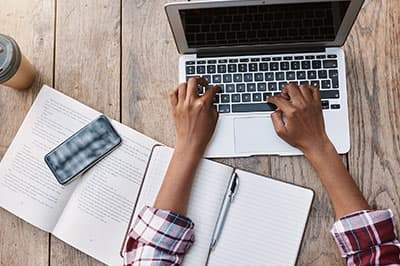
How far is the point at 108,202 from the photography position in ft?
2.74

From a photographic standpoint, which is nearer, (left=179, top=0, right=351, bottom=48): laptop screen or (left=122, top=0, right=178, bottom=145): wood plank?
(left=179, top=0, right=351, bottom=48): laptop screen

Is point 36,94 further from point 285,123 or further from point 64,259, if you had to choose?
point 285,123

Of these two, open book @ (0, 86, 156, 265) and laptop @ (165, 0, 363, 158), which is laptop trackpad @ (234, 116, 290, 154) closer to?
laptop @ (165, 0, 363, 158)

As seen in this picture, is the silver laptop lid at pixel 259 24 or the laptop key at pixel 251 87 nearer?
the silver laptop lid at pixel 259 24

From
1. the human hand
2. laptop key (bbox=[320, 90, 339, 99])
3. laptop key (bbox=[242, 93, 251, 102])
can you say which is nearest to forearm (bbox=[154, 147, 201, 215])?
the human hand

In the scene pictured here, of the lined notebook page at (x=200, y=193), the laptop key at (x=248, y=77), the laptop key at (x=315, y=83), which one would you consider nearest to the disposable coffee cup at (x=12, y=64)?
the lined notebook page at (x=200, y=193)

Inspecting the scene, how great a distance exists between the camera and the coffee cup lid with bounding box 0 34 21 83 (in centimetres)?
80

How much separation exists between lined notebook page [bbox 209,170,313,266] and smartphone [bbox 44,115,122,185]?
0.70 ft

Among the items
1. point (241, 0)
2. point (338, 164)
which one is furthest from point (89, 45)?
point (338, 164)

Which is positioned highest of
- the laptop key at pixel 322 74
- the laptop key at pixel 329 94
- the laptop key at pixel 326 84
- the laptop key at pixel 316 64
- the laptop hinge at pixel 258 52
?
the laptop hinge at pixel 258 52

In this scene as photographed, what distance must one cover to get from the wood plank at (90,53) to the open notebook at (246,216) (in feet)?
0.55

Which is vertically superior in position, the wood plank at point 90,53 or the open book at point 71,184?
the wood plank at point 90,53

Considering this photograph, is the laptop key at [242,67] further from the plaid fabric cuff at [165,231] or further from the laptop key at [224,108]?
the plaid fabric cuff at [165,231]

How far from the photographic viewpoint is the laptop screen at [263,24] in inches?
28.2
